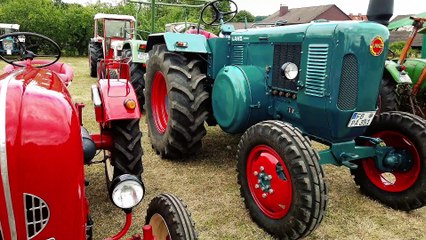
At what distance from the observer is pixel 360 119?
279 cm

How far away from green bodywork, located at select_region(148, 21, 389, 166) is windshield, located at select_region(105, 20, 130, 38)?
24.0ft

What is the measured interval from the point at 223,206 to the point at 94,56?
905cm

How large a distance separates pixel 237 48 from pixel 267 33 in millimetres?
535

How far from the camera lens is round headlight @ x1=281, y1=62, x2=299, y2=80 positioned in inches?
119

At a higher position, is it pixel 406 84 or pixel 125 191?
pixel 406 84

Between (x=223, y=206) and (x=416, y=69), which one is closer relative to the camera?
(x=223, y=206)

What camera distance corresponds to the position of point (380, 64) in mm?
2729

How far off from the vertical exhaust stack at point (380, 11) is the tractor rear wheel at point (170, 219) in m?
2.38

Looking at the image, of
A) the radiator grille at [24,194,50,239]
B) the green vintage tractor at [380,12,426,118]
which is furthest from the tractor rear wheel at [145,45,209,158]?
the green vintage tractor at [380,12,426,118]

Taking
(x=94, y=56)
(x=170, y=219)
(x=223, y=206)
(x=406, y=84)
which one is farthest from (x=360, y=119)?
(x=94, y=56)

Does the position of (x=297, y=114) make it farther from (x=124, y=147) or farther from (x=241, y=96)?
(x=124, y=147)

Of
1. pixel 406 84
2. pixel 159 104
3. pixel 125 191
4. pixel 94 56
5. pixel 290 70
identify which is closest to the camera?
pixel 125 191

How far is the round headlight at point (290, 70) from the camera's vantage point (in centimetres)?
301

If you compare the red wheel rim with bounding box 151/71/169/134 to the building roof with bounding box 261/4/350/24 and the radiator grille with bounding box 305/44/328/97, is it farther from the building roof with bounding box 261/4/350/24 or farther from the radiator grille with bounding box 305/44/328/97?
the building roof with bounding box 261/4/350/24
